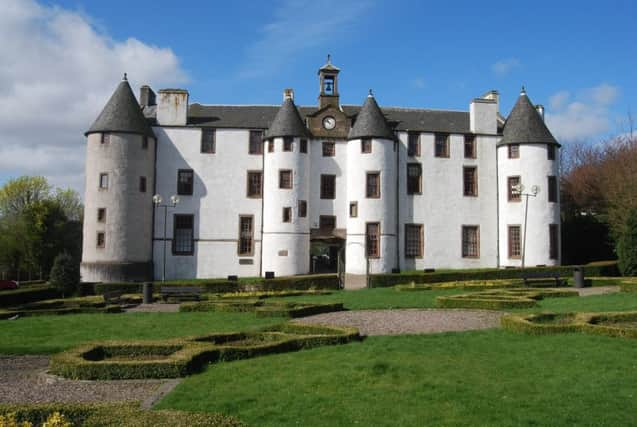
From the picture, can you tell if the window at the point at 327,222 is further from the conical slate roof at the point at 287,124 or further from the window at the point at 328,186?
the conical slate roof at the point at 287,124

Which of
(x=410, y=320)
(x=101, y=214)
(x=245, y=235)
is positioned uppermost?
(x=101, y=214)

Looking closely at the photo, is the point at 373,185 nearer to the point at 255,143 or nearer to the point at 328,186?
the point at 328,186

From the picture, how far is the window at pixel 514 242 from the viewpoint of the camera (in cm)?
4025

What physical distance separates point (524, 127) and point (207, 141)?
22121 mm

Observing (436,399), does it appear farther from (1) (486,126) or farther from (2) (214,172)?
(1) (486,126)

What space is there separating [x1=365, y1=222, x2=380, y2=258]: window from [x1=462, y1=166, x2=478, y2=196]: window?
291 inches

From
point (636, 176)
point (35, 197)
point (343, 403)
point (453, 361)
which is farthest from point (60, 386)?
point (35, 197)

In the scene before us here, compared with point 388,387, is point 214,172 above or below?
Result: above

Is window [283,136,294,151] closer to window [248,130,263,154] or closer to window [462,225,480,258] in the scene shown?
window [248,130,263,154]

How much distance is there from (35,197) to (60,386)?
2255 inches

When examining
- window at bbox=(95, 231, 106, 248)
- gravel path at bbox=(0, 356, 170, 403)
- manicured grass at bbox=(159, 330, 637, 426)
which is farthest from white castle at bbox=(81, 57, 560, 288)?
gravel path at bbox=(0, 356, 170, 403)

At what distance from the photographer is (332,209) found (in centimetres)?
4131

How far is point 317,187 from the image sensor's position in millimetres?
41125

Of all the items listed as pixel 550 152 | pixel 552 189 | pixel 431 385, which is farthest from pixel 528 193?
pixel 431 385
